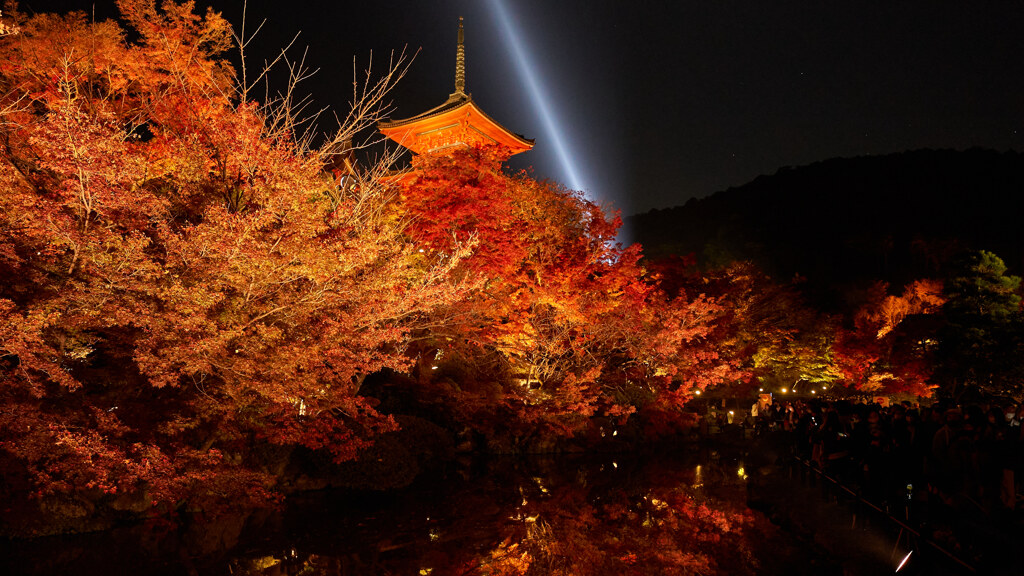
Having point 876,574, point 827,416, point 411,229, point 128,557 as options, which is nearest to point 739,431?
point 827,416

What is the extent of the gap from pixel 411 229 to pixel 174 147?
7.32m

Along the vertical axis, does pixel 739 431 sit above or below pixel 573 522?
below

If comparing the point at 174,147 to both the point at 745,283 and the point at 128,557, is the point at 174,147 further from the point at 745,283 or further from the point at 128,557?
the point at 745,283

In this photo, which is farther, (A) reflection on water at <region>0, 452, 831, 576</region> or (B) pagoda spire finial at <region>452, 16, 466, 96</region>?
(B) pagoda spire finial at <region>452, 16, 466, 96</region>

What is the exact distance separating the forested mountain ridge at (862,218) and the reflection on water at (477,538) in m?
37.5

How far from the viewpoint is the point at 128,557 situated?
7562mm

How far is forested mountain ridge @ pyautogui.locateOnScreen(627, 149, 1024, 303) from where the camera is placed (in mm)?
54969

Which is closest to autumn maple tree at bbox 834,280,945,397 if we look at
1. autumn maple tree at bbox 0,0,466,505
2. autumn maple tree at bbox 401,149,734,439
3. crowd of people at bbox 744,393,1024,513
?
autumn maple tree at bbox 401,149,734,439

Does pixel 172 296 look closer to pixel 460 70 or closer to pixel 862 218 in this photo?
pixel 460 70

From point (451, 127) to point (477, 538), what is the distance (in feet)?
84.7

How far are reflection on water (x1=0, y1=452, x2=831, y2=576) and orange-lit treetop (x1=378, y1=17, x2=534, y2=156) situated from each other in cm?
2202

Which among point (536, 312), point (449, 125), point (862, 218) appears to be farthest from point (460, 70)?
point (862, 218)

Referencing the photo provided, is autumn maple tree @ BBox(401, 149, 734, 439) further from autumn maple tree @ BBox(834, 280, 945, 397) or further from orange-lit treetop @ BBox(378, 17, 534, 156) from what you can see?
autumn maple tree @ BBox(834, 280, 945, 397)

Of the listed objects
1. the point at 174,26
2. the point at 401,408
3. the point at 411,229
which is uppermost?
the point at 174,26
